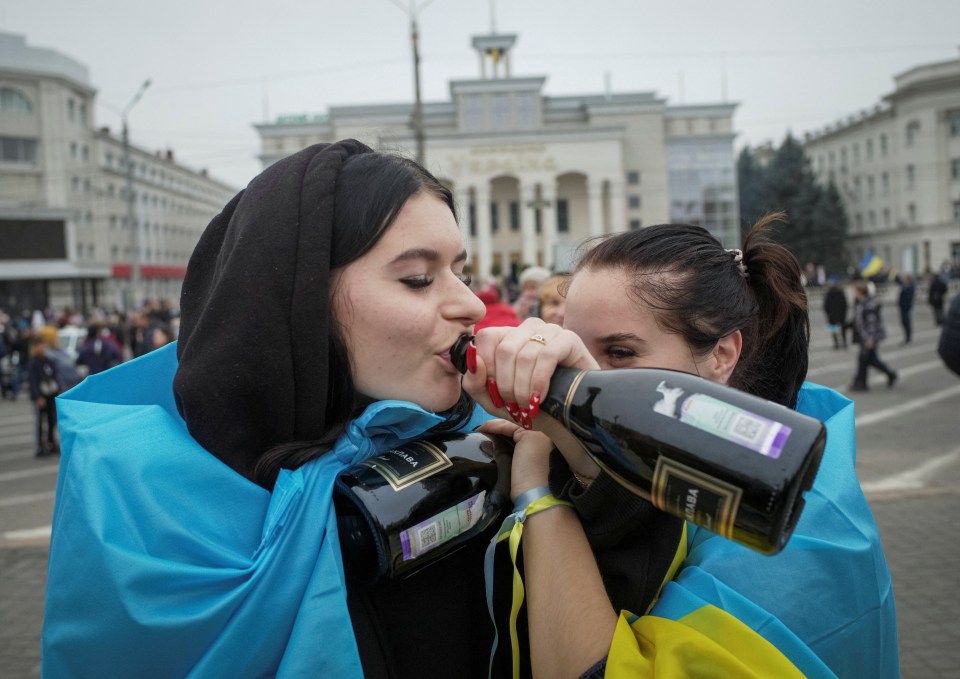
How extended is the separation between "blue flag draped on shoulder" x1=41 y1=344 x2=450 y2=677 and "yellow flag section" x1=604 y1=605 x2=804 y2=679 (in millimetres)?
495

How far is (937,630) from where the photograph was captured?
4.80 meters

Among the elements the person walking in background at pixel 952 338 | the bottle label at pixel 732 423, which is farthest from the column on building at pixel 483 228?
the bottle label at pixel 732 423

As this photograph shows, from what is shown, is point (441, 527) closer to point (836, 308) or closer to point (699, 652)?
point (699, 652)

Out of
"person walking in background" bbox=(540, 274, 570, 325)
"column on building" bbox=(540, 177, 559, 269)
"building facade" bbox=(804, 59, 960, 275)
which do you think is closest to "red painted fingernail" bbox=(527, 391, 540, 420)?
"person walking in background" bbox=(540, 274, 570, 325)

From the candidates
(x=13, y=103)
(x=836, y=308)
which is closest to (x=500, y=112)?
(x=13, y=103)

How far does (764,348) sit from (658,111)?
70.3m

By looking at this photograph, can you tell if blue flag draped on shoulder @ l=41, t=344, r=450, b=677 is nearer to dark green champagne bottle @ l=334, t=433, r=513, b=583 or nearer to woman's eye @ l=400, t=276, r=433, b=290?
dark green champagne bottle @ l=334, t=433, r=513, b=583

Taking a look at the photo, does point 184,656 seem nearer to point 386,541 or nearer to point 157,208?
point 386,541

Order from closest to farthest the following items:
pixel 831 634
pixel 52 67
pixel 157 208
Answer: pixel 831 634 < pixel 52 67 < pixel 157 208

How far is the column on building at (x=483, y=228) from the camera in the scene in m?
64.3

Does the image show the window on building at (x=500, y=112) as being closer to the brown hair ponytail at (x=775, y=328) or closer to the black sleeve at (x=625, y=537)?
the brown hair ponytail at (x=775, y=328)

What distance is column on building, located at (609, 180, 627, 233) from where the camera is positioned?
6550 cm

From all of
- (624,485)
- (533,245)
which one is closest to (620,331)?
(624,485)

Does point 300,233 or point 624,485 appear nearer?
point 624,485
